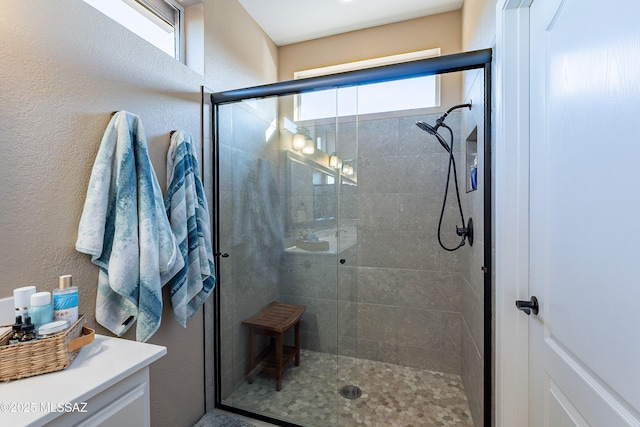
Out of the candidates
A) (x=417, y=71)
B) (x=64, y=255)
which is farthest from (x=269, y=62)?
(x=64, y=255)

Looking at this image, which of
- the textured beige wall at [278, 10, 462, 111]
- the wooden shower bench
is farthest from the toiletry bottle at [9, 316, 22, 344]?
the textured beige wall at [278, 10, 462, 111]

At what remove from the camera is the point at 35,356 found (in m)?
0.67

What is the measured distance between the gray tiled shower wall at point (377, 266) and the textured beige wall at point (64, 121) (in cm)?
45

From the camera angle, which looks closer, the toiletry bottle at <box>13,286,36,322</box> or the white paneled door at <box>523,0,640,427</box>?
the white paneled door at <box>523,0,640,427</box>

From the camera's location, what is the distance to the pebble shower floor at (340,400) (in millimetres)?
1655

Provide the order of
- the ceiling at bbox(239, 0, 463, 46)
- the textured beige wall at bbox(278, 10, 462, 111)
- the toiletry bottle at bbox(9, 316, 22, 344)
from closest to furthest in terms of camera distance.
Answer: the toiletry bottle at bbox(9, 316, 22, 344), the ceiling at bbox(239, 0, 463, 46), the textured beige wall at bbox(278, 10, 462, 111)

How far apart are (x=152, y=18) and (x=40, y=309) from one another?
1.62 m

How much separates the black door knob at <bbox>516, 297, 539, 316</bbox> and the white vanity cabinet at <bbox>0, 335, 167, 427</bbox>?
1.28 metres

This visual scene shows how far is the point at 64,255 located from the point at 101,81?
0.71 metres

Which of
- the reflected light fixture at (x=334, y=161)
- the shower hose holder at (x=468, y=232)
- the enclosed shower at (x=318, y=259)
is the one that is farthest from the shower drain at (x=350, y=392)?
the reflected light fixture at (x=334, y=161)

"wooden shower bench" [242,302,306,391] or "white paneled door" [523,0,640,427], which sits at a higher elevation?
"white paneled door" [523,0,640,427]

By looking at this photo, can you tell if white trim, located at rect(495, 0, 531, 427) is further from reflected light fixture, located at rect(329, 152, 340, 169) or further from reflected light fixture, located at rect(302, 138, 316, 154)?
reflected light fixture, located at rect(302, 138, 316, 154)

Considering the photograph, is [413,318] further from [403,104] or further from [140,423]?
[140,423]

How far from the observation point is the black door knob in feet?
3.33
